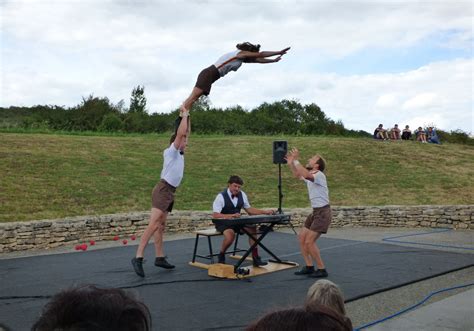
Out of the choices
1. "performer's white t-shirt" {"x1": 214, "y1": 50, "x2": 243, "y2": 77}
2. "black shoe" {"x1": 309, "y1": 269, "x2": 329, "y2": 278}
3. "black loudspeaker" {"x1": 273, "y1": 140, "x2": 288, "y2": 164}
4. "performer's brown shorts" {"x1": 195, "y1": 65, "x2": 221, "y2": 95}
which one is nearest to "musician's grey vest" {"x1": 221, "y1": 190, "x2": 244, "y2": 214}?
"black loudspeaker" {"x1": 273, "y1": 140, "x2": 288, "y2": 164}

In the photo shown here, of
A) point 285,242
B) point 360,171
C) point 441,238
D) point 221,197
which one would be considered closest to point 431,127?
point 360,171

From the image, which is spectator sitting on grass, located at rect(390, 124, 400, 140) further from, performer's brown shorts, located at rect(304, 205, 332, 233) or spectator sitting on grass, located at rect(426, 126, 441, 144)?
performer's brown shorts, located at rect(304, 205, 332, 233)

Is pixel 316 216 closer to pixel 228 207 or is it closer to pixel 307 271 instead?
pixel 307 271

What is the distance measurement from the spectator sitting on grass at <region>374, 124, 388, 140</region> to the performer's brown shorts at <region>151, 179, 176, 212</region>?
861 inches

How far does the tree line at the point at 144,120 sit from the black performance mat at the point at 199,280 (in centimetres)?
1901

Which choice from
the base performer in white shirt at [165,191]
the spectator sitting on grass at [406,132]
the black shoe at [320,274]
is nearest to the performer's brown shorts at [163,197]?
the base performer in white shirt at [165,191]

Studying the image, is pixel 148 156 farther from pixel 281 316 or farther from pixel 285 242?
pixel 281 316

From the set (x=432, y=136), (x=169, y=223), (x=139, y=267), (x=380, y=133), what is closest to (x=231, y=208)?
(x=139, y=267)

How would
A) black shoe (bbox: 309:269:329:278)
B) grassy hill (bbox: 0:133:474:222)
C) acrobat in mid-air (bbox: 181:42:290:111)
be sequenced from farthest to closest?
grassy hill (bbox: 0:133:474:222) → black shoe (bbox: 309:269:329:278) → acrobat in mid-air (bbox: 181:42:290:111)

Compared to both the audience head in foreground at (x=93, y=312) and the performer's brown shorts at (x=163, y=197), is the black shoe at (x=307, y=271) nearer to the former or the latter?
the performer's brown shorts at (x=163, y=197)

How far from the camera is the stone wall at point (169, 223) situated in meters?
8.80

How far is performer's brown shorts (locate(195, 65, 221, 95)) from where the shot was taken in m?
5.11

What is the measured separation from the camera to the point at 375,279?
5883 mm

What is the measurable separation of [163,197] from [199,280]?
1.16m
